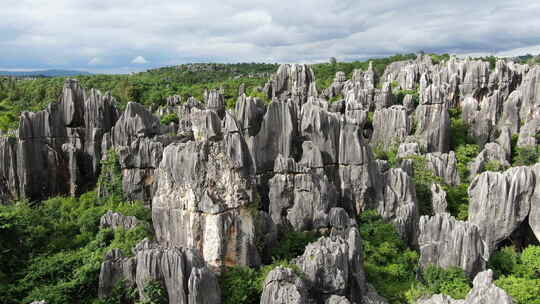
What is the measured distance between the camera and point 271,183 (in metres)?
19.7

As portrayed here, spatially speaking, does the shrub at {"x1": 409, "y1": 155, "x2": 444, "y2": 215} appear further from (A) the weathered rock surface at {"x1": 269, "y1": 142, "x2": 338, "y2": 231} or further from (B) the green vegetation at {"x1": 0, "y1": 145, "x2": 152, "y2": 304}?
(B) the green vegetation at {"x1": 0, "y1": 145, "x2": 152, "y2": 304}

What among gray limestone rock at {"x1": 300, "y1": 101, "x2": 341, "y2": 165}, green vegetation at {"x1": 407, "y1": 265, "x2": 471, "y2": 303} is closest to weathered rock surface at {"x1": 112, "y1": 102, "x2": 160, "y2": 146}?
gray limestone rock at {"x1": 300, "y1": 101, "x2": 341, "y2": 165}

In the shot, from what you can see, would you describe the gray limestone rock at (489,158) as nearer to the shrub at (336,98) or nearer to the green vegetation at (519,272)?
the green vegetation at (519,272)

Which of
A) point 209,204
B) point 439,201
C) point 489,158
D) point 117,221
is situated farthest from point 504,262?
point 117,221

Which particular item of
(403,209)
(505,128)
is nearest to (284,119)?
(403,209)

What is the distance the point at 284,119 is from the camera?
74.0ft

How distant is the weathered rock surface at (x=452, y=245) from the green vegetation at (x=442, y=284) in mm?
347

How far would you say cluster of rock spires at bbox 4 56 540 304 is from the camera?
12.8 meters

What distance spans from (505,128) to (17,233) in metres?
32.7

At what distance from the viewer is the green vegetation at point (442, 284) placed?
1496 cm

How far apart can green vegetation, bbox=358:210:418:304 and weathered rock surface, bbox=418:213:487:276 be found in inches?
38.3

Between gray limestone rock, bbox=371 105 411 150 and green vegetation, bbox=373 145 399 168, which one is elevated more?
gray limestone rock, bbox=371 105 411 150

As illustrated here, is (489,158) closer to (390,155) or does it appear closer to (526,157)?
(526,157)

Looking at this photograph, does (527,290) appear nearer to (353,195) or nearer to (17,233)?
(353,195)
